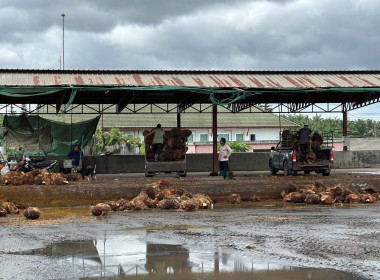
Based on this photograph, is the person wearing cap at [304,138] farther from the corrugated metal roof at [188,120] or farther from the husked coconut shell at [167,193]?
the corrugated metal roof at [188,120]

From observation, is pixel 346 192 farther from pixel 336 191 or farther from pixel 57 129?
pixel 57 129

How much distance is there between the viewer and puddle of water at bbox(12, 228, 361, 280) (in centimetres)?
762

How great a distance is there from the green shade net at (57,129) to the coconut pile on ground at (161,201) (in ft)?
42.0

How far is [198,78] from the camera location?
94.0 ft

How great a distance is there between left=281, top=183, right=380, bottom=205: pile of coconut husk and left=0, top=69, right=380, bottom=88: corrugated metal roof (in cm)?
846

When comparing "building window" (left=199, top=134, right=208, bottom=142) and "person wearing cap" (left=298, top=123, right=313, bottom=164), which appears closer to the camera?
"person wearing cap" (left=298, top=123, right=313, bottom=164)

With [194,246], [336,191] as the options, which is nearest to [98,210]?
[194,246]

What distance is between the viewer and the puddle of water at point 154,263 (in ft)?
25.0

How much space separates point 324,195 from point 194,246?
30.0 feet

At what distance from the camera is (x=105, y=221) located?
13.7m

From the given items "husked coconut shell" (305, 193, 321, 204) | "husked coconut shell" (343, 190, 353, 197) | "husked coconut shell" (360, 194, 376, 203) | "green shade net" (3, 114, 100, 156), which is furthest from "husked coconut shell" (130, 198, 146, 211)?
"green shade net" (3, 114, 100, 156)

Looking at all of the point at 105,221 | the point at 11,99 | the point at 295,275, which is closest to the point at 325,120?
the point at 11,99

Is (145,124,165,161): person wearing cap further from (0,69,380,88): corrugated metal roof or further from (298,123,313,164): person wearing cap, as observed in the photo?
(298,123,313,164): person wearing cap

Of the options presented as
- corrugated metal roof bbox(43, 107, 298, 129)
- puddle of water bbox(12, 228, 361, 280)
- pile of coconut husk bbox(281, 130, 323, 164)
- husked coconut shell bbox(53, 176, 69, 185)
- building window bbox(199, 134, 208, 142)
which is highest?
corrugated metal roof bbox(43, 107, 298, 129)
